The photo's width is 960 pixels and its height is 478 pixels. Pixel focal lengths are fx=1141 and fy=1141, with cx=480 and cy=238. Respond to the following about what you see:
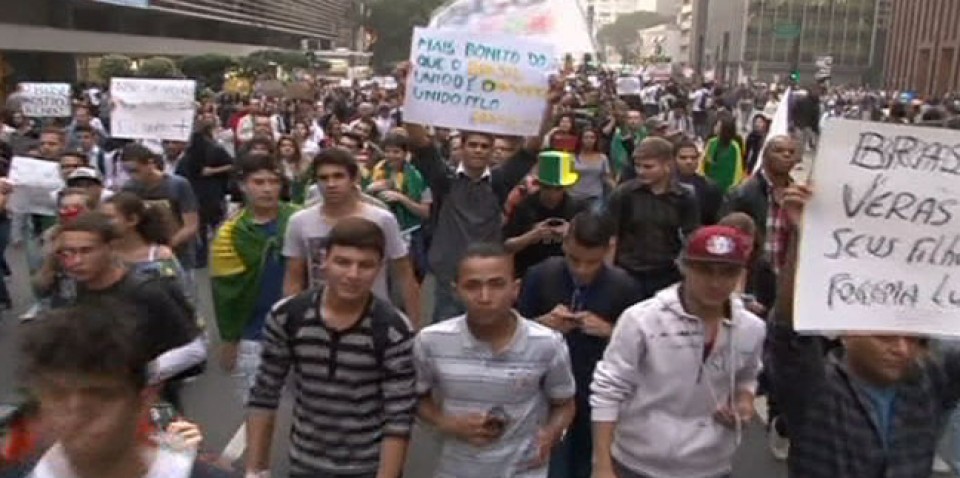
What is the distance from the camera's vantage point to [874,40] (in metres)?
93.6

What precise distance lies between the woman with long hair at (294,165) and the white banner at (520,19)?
2029mm

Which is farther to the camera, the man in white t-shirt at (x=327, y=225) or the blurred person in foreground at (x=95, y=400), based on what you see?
the man in white t-shirt at (x=327, y=225)

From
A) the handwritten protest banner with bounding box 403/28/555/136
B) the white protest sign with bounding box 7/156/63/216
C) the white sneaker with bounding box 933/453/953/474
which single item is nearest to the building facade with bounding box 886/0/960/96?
the white protest sign with bounding box 7/156/63/216

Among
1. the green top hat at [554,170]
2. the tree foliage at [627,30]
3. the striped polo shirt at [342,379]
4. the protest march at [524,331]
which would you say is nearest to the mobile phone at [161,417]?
the protest march at [524,331]

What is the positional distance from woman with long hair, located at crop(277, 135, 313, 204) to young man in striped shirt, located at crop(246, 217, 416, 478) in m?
5.33

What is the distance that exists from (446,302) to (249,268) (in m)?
1.42

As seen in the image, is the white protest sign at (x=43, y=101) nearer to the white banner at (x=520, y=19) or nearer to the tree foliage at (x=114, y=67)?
the white banner at (x=520, y=19)

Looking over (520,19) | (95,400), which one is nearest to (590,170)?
(520,19)

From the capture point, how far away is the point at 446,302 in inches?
247

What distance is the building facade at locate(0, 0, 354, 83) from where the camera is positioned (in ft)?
134

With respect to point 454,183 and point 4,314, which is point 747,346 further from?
point 4,314

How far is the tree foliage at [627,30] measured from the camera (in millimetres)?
169500

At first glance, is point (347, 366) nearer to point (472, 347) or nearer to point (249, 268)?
point (472, 347)

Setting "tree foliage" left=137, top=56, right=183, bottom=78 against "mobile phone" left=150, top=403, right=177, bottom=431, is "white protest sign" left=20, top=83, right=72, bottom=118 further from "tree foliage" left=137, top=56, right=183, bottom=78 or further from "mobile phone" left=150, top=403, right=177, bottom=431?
"tree foliage" left=137, top=56, right=183, bottom=78
